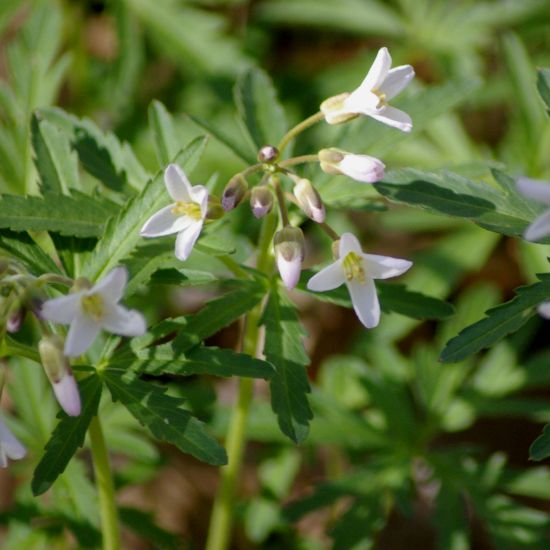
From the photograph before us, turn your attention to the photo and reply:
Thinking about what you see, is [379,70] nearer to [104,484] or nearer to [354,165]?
[354,165]

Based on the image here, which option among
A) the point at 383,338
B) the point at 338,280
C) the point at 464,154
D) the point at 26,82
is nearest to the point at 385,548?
the point at 383,338

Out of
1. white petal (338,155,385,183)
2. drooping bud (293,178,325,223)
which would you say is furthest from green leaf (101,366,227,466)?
white petal (338,155,385,183)

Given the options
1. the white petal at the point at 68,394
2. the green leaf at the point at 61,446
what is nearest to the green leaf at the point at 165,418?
the green leaf at the point at 61,446

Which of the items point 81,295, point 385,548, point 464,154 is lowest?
point 385,548

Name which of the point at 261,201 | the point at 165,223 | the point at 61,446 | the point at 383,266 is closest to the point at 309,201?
the point at 261,201

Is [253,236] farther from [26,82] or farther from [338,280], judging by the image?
[338,280]

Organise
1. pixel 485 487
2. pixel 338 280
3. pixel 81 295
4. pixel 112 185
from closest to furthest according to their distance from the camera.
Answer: pixel 81 295
pixel 338 280
pixel 112 185
pixel 485 487
